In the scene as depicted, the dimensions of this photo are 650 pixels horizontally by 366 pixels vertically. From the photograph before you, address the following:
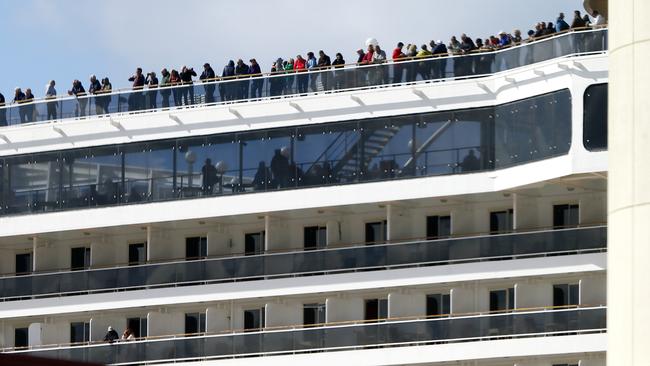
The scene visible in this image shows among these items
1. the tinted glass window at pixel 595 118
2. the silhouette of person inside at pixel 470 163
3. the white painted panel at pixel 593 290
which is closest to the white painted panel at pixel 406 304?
the silhouette of person inside at pixel 470 163

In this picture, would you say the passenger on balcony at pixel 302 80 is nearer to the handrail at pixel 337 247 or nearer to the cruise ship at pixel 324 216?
the cruise ship at pixel 324 216

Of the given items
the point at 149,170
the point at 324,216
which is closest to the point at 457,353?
the point at 324,216

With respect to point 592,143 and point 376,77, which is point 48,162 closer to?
point 376,77

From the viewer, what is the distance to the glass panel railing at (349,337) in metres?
70.6

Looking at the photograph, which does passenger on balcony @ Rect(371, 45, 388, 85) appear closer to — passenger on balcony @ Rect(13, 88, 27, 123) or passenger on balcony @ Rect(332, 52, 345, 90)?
passenger on balcony @ Rect(332, 52, 345, 90)

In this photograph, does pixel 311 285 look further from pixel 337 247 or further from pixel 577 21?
pixel 577 21

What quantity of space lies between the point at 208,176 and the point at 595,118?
1307cm

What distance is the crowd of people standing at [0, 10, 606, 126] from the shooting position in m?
72.8

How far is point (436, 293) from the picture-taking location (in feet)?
243

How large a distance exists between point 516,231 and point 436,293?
3.05 metres

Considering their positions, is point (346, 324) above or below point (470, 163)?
below

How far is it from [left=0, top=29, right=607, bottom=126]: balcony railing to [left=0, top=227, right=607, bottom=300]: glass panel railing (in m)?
4.53

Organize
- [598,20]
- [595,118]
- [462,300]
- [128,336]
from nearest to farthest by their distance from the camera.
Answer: [595,118] < [598,20] < [462,300] < [128,336]

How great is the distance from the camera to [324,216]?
2997 inches
